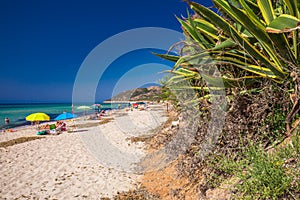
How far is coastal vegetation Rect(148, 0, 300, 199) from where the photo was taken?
5.06 feet

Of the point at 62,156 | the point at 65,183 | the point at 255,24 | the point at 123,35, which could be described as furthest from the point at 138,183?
the point at 123,35

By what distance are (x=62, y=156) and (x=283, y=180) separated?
820 centimetres

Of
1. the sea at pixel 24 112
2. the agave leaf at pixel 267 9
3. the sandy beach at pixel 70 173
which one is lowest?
the sea at pixel 24 112

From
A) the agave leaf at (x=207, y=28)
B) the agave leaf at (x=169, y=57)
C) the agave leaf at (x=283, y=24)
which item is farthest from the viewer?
the agave leaf at (x=169, y=57)

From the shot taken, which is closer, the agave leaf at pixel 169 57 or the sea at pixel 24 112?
the agave leaf at pixel 169 57

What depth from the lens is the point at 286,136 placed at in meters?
1.94

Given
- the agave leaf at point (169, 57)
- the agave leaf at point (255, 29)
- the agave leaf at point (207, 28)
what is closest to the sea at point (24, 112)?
the agave leaf at point (169, 57)

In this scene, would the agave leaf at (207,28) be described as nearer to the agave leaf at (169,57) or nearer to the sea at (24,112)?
the agave leaf at (169,57)

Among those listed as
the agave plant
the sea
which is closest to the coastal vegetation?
the agave plant

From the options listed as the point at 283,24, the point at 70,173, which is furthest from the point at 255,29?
the point at 70,173

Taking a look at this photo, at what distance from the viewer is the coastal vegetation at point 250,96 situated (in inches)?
60.7

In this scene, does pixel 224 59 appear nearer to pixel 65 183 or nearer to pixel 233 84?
pixel 233 84

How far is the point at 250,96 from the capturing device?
86.0 inches

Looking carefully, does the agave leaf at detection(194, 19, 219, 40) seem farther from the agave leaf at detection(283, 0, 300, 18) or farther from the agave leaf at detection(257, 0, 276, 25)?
the agave leaf at detection(283, 0, 300, 18)
